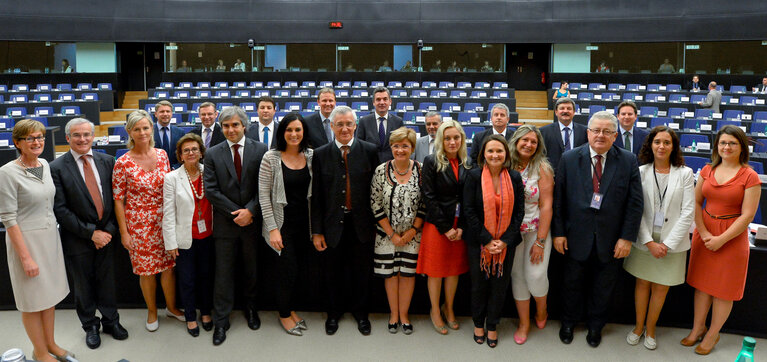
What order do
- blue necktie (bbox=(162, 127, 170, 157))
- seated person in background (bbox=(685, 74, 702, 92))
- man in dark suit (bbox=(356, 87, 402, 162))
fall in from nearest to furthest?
man in dark suit (bbox=(356, 87, 402, 162)), blue necktie (bbox=(162, 127, 170, 157)), seated person in background (bbox=(685, 74, 702, 92))

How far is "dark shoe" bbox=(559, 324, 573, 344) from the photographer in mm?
3424

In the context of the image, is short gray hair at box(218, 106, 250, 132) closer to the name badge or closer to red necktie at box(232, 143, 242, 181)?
red necktie at box(232, 143, 242, 181)

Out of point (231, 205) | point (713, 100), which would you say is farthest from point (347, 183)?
point (713, 100)

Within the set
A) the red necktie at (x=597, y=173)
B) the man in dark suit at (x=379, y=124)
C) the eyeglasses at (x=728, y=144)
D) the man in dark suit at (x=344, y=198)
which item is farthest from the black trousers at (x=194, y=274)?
the eyeglasses at (x=728, y=144)

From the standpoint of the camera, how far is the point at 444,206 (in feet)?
10.6

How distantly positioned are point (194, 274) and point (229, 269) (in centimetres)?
26

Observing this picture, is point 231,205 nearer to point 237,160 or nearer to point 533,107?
point 237,160

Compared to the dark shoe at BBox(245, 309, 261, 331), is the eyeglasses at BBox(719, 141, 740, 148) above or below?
above

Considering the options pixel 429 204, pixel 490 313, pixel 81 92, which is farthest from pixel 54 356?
pixel 81 92

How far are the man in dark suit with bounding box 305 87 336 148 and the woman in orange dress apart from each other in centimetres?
272

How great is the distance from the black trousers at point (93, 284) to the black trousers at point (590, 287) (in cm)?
295

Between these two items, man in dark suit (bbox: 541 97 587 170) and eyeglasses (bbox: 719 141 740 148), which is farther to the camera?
man in dark suit (bbox: 541 97 587 170)

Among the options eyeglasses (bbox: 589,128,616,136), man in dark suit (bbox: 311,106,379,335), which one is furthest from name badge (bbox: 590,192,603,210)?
man in dark suit (bbox: 311,106,379,335)

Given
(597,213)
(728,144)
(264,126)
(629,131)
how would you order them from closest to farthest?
1. (728,144)
2. (597,213)
3. (629,131)
4. (264,126)
